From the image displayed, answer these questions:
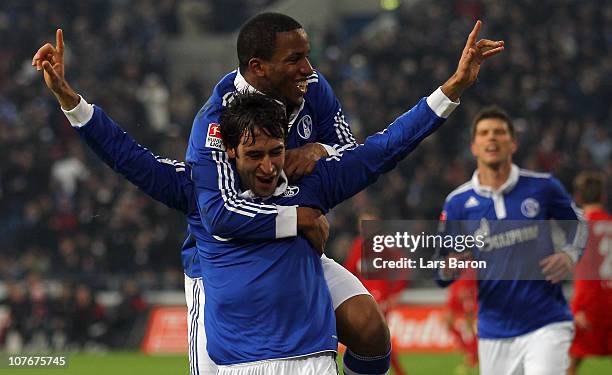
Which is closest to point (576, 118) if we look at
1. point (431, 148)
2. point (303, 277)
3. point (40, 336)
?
point (431, 148)

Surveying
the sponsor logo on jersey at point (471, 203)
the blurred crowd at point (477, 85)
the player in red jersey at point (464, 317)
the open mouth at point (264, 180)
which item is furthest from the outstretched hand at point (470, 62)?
the blurred crowd at point (477, 85)

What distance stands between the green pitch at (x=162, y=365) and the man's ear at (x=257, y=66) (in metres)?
7.74

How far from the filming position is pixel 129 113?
2014cm

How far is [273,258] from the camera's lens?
15.7ft

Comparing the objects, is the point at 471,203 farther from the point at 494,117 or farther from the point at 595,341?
the point at 595,341

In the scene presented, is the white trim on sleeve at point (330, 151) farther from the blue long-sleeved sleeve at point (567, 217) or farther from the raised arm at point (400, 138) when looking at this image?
the blue long-sleeved sleeve at point (567, 217)

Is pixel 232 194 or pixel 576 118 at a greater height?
pixel 576 118

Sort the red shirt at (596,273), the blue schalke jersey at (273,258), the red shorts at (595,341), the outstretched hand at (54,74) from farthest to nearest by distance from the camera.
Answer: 1. the red shorts at (595,341)
2. the red shirt at (596,273)
3. the outstretched hand at (54,74)
4. the blue schalke jersey at (273,258)

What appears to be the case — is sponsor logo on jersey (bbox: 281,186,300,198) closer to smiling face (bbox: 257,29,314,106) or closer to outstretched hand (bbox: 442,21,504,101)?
smiling face (bbox: 257,29,314,106)

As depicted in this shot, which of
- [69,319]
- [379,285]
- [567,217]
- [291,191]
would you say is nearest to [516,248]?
[567,217]

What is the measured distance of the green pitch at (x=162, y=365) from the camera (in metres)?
13.4

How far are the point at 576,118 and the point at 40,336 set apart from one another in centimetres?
904

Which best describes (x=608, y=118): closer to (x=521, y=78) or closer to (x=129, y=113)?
(x=521, y=78)

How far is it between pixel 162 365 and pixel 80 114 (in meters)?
9.93
